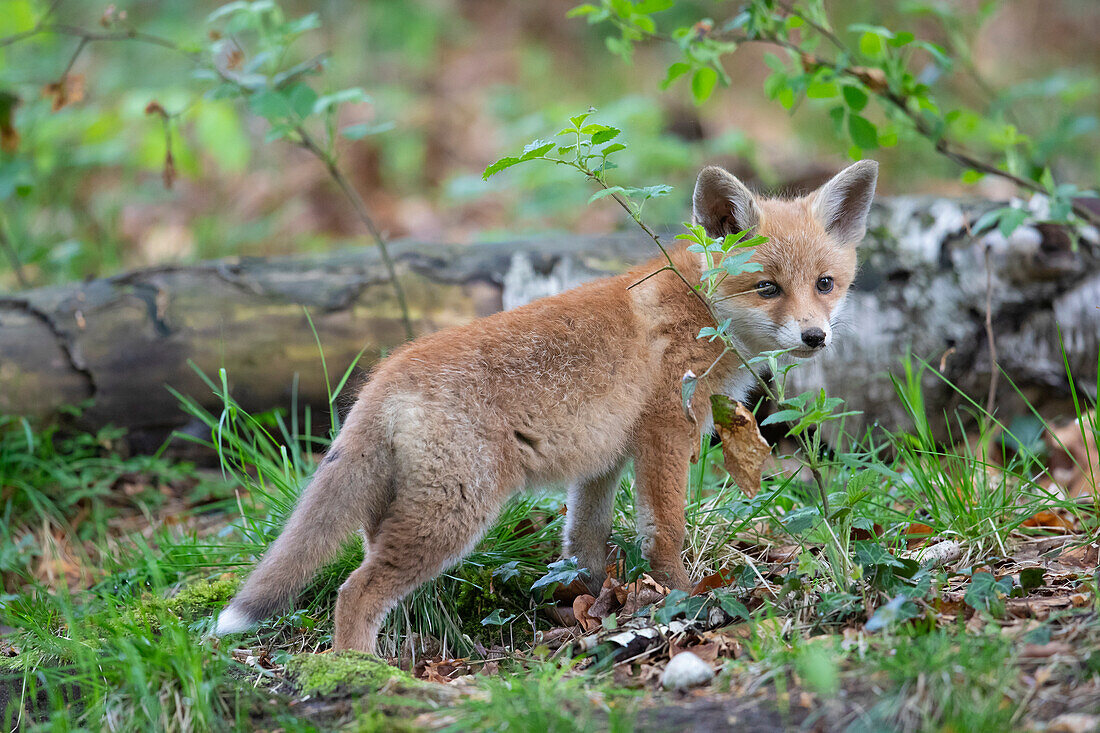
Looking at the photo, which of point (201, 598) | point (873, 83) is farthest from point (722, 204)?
point (201, 598)

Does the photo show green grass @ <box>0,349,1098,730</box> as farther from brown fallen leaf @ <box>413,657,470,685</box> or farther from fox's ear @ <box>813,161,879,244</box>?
fox's ear @ <box>813,161,879,244</box>

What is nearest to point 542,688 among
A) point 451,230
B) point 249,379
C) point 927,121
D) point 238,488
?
point 238,488

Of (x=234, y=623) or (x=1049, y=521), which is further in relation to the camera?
(x=1049, y=521)

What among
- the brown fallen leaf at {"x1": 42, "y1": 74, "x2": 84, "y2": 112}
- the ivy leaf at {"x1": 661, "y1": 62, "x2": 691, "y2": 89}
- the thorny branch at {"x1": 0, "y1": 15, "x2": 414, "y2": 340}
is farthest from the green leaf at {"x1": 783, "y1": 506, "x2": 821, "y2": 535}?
the brown fallen leaf at {"x1": 42, "y1": 74, "x2": 84, "y2": 112}

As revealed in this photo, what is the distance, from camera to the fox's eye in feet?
13.3

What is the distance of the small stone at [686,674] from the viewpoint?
3027 mm

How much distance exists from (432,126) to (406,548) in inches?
454

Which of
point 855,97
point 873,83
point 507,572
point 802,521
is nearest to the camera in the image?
point 802,521

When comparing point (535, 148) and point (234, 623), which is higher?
point (535, 148)

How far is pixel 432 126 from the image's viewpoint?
45.3 feet

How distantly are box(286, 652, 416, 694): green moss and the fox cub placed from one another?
11 cm

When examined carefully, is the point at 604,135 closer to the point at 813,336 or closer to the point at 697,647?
the point at 813,336

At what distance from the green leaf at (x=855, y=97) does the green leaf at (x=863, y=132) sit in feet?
0.23

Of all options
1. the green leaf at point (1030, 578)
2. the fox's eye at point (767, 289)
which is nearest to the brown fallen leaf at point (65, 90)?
the fox's eye at point (767, 289)
